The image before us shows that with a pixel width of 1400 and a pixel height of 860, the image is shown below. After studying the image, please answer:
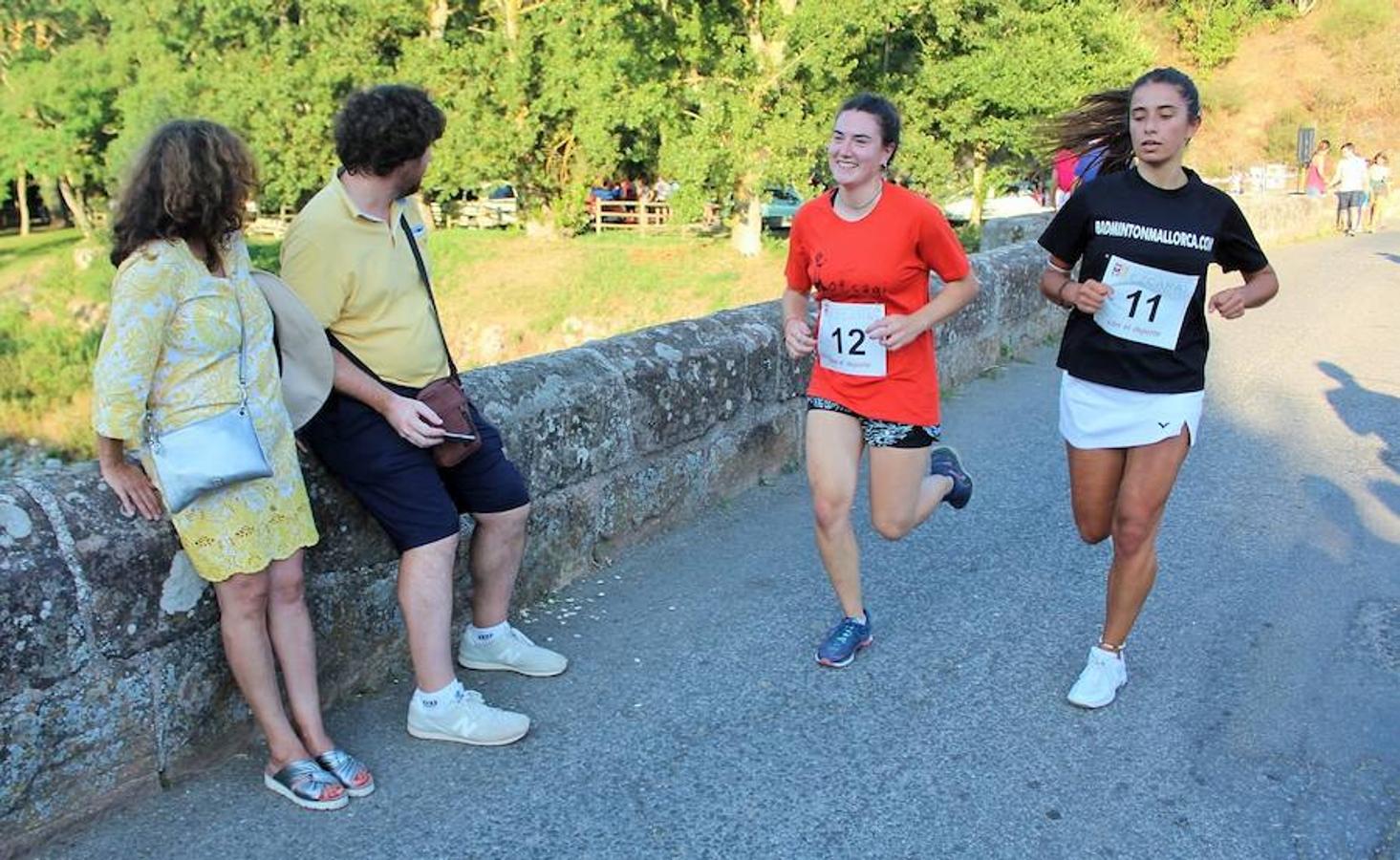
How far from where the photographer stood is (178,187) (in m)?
2.82

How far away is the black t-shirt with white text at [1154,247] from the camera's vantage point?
3627 millimetres

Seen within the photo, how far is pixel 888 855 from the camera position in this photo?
2959 mm

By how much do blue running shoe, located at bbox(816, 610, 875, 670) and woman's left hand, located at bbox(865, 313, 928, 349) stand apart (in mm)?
974

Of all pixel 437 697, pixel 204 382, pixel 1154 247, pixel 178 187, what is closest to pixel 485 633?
pixel 437 697

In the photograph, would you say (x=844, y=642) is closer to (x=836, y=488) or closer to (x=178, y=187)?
(x=836, y=488)

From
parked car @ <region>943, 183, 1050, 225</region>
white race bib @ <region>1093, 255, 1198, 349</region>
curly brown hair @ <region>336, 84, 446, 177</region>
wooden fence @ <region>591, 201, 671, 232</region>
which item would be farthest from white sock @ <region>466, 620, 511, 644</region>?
wooden fence @ <region>591, 201, 671, 232</region>

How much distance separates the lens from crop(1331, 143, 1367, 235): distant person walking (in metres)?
23.0

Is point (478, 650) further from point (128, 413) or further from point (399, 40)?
point (399, 40)

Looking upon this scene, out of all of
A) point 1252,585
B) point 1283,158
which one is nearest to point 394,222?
point 1252,585

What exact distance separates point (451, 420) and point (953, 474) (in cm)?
210

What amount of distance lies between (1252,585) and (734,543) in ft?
6.93

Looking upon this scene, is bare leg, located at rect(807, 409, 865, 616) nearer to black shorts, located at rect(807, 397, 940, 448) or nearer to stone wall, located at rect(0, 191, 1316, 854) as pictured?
black shorts, located at rect(807, 397, 940, 448)

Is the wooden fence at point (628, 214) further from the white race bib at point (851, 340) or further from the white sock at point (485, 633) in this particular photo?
the white sock at point (485, 633)

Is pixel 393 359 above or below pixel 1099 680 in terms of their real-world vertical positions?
above
